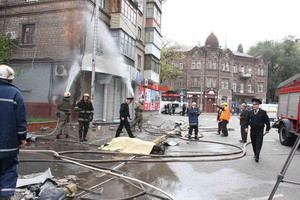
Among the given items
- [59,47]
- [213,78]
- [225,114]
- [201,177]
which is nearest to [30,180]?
[201,177]

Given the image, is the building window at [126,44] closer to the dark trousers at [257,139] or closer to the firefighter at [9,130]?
the dark trousers at [257,139]

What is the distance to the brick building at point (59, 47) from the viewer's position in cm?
1482

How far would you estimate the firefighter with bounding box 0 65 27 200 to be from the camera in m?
3.09

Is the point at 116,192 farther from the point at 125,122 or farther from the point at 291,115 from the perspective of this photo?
the point at 291,115

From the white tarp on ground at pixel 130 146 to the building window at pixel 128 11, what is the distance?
43.3 ft

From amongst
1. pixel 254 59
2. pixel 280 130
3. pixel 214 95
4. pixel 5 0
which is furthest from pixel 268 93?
pixel 5 0

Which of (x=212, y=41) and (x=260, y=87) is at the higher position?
(x=212, y=41)

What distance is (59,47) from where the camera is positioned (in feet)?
49.6

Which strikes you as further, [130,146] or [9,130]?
[130,146]

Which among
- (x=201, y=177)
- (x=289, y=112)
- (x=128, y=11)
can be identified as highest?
(x=128, y=11)

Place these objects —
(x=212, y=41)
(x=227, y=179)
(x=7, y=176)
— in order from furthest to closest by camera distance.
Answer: (x=212, y=41) → (x=227, y=179) → (x=7, y=176)

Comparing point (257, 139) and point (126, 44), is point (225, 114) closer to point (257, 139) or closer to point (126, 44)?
point (257, 139)

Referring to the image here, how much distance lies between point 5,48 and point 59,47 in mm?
3472

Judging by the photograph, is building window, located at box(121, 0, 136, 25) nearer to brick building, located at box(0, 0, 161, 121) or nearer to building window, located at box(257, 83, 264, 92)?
brick building, located at box(0, 0, 161, 121)
